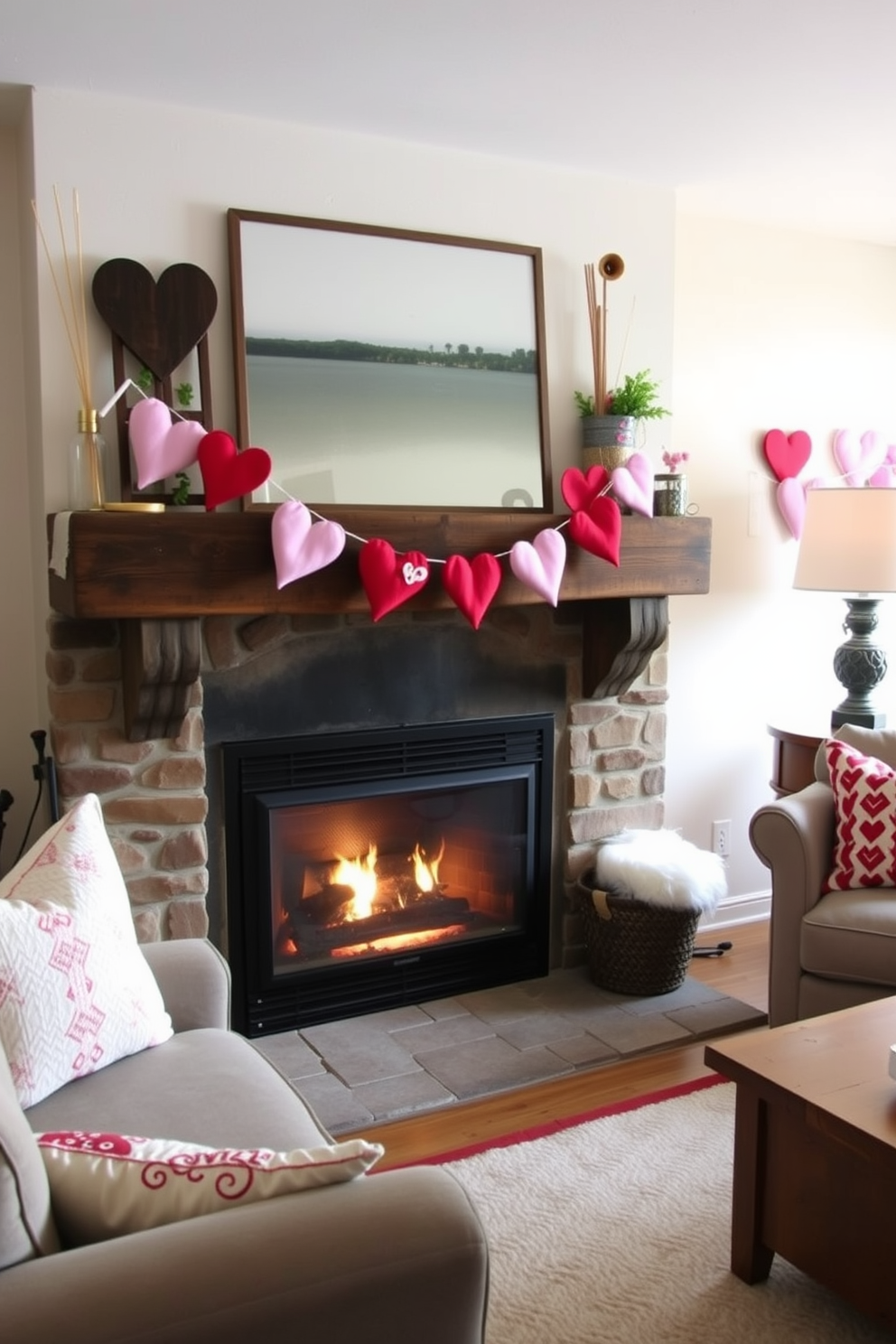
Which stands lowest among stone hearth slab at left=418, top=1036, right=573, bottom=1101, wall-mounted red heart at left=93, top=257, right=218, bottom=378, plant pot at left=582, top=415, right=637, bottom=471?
stone hearth slab at left=418, top=1036, right=573, bottom=1101

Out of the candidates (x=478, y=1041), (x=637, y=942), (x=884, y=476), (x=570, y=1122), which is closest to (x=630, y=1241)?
(x=570, y=1122)

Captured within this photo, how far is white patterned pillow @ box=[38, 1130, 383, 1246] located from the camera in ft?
3.92

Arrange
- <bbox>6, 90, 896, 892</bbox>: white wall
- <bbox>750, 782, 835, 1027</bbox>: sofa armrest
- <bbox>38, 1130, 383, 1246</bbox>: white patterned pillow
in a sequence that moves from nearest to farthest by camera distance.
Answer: <bbox>38, 1130, 383, 1246</bbox>: white patterned pillow, <bbox>6, 90, 896, 892</bbox>: white wall, <bbox>750, 782, 835, 1027</bbox>: sofa armrest

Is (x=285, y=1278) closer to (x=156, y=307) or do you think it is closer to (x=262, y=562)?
(x=262, y=562)

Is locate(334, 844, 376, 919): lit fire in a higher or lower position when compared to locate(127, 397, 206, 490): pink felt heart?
lower

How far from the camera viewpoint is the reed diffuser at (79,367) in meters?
2.55

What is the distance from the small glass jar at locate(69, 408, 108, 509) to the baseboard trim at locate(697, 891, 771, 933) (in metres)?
2.41

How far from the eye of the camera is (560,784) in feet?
11.1

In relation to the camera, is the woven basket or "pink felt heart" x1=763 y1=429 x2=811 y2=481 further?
"pink felt heart" x1=763 y1=429 x2=811 y2=481

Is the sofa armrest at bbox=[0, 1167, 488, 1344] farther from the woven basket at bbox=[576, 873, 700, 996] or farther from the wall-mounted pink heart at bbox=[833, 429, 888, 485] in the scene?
the wall-mounted pink heart at bbox=[833, 429, 888, 485]

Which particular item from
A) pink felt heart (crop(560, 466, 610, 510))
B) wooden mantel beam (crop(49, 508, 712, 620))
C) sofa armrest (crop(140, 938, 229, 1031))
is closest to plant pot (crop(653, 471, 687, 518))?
wooden mantel beam (crop(49, 508, 712, 620))

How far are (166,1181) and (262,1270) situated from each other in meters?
0.16

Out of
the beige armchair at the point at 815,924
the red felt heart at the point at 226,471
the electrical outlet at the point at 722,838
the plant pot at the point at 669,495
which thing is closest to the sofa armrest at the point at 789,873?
the beige armchair at the point at 815,924

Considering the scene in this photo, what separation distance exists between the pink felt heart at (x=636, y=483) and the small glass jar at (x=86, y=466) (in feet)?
4.26
